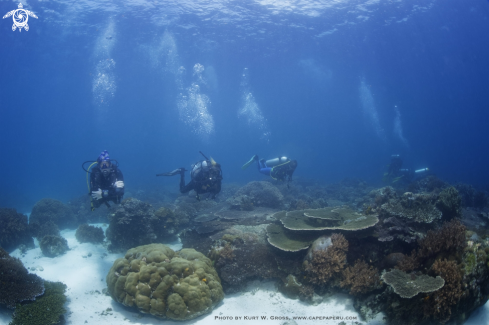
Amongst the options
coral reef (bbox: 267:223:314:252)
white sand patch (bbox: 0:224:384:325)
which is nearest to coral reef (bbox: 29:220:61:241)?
white sand patch (bbox: 0:224:384:325)

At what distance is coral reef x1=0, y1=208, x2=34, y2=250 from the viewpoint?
355 inches

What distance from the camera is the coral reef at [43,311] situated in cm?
433

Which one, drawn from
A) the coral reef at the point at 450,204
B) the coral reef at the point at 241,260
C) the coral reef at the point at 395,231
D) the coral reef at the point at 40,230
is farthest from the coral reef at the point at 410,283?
the coral reef at the point at 40,230

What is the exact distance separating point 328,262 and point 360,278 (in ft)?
2.19

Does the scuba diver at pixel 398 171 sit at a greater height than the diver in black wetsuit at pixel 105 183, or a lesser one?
lesser

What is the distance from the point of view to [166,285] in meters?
4.89

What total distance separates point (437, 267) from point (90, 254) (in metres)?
10.2

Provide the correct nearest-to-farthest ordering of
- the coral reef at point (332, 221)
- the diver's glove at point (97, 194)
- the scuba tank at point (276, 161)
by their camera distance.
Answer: the coral reef at point (332, 221) < the diver's glove at point (97, 194) < the scuba tank at point (276, 161)

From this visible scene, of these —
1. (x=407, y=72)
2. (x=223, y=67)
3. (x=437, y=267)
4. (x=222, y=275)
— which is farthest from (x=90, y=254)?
(x=407, y=72)

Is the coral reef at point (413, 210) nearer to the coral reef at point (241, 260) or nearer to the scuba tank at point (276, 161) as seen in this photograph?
the coral reef at point (241, 260)

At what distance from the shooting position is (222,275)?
19.0ft

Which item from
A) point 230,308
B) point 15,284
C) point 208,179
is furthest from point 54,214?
point 230,308

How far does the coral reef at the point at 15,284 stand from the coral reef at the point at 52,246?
11.1 ft

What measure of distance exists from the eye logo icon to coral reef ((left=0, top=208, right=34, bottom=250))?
2723 cm
